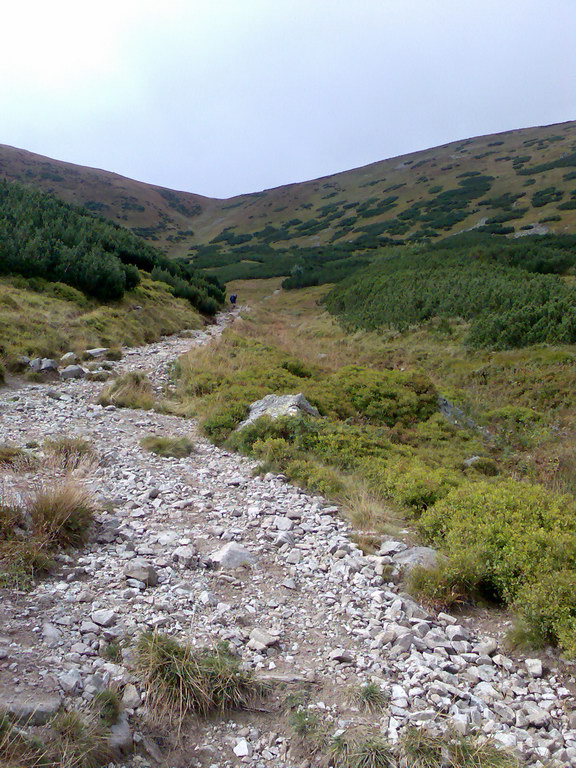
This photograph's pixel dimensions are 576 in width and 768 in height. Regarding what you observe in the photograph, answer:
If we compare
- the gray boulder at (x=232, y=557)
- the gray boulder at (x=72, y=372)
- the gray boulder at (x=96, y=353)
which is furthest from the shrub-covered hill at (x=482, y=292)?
the gray boulder at (x=232, y=557)

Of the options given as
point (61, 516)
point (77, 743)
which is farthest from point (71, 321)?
point (77, 743)

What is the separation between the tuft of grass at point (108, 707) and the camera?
3.47m

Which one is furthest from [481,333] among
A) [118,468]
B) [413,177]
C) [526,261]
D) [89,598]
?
[413,177]

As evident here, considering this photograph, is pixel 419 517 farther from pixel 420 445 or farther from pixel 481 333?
pixel 481 333

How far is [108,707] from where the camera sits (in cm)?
356

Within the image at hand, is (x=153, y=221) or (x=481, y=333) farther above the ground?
(x=153, y=221)

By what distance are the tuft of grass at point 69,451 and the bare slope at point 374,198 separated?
39.8 metres

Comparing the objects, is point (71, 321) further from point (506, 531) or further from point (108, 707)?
point (108, 707)

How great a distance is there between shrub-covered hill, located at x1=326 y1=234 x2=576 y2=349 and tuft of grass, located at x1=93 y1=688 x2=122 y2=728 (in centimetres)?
1938

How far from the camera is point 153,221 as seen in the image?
303 feet

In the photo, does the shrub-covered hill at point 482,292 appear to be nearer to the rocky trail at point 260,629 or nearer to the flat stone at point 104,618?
the rocky trail at point 260,629

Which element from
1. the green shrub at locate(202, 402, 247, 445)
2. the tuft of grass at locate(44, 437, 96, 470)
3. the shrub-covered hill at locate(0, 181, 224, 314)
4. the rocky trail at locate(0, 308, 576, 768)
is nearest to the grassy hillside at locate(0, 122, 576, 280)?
the shrub-covered hill at locate(0, 181, 224, 314)

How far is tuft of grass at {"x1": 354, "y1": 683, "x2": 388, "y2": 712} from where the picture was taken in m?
4.00

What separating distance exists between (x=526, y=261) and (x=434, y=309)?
25.2 feet
